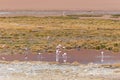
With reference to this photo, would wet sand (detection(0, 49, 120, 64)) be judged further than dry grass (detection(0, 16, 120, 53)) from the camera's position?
No

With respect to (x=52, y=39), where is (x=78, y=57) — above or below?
above

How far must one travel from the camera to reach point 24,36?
4878 centimetres

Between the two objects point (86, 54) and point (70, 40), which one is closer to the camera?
point (86, 54)

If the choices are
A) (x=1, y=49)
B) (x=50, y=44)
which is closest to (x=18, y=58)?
(x=1, y=49)

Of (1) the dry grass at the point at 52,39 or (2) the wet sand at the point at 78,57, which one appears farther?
(1) the dry grass at the point at 52,39

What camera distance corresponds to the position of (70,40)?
1788 inches

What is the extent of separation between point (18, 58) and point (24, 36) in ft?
46.4

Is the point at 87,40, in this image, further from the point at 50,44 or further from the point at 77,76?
the point at 77,76

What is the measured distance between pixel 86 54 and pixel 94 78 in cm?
1286

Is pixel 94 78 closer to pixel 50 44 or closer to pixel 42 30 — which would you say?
pixel 50 44

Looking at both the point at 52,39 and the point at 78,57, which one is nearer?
the point at 78,57

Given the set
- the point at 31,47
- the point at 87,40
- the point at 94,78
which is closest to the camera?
the point at 94,78

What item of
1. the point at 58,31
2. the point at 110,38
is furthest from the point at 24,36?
the point at 110,38

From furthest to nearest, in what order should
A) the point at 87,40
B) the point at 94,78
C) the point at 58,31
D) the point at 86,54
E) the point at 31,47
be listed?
the point at 58,31, the point at 87,40, the point at 31,47, the point at 86,54, the point at 94,78
